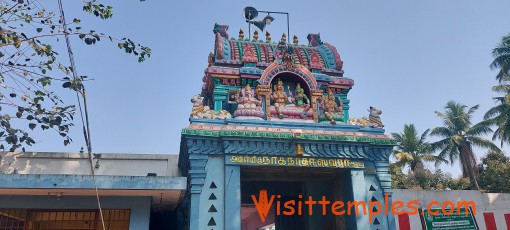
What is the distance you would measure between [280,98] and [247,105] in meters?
1.12

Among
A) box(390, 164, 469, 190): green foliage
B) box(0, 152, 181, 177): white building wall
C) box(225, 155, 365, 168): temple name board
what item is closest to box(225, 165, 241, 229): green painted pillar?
box(225, 155, 365, 168): temple name board

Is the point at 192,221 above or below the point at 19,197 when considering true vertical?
below

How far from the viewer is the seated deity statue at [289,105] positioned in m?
11.4

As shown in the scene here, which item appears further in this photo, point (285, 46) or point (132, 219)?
point (285, 46)

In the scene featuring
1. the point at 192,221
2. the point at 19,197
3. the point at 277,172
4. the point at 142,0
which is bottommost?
the point at 192,221

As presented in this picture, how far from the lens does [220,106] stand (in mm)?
11383

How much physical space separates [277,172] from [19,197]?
276 inches

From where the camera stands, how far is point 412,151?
3069cm

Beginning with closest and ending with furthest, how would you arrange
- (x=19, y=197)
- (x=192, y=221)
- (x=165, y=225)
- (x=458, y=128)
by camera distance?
(x=192, y=221)
(x=19, y=197)
(x=165, y=225)
(x=458, y=128)

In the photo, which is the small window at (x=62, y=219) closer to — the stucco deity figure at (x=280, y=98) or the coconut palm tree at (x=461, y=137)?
the stucco deity figure at (x=280, y=98)

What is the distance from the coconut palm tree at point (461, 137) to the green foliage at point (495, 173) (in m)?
0.76

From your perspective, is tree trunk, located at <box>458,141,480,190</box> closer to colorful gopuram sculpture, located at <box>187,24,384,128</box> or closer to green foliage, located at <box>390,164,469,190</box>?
green foliage, located at <box>390,164,469,190</box>

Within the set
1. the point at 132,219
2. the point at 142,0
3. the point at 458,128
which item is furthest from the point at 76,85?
the point at 458,128

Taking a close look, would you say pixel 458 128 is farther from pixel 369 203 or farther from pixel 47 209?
pixel 47 209
